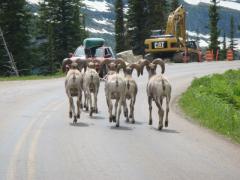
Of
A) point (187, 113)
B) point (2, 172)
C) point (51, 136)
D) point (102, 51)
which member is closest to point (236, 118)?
point (187, 113)

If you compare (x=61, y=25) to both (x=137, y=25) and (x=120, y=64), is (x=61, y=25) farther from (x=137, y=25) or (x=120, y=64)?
(x=120, y=64)

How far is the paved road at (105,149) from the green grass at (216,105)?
1.89 feet

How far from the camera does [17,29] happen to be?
64875 millimetres

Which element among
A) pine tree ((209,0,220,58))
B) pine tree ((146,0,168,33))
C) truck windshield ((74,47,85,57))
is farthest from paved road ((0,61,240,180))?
pine tree ((209,0,220,58))

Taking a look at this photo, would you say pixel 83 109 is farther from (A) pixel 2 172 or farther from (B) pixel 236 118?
(A) pixel 2 172

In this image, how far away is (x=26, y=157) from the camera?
13562 mm

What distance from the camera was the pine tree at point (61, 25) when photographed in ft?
246

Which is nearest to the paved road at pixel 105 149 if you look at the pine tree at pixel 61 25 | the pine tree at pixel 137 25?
the pine tree at pixel 61 25

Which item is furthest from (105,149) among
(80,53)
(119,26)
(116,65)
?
(119,26)

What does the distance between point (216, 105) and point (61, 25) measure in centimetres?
5549

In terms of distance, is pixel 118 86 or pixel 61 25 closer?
pixel 118 86

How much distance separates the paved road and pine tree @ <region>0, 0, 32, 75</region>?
4081 centimetres

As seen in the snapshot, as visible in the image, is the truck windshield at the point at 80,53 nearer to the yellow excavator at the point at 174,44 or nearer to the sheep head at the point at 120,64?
the sheep head at the point at 120,64

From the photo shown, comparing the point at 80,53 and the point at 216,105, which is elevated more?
the point at 80,53
